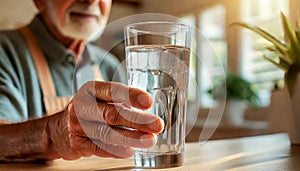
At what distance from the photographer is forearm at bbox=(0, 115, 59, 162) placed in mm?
593

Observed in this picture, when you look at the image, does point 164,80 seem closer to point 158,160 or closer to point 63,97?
point 158,160

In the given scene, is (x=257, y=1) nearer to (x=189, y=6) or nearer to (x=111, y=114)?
(x=189, y=6)

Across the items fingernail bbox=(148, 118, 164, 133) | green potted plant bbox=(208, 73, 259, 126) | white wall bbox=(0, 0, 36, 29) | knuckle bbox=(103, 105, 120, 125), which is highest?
white wall bbox=(0, 0, 36, 29)

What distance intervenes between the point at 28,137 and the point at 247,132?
6.63 feet

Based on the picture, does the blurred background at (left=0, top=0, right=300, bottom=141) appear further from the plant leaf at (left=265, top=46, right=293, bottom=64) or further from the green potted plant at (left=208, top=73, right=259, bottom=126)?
the plant leaf at (left=265, top=46, right=293, bottom=64)

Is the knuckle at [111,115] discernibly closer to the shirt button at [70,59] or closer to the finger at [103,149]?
the finger at [103,149]

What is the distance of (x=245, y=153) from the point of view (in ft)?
2.28

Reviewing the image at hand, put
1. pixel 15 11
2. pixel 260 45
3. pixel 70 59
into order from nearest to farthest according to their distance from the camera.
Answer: pixel 70 59, pixel 260 45, pixel 15 11

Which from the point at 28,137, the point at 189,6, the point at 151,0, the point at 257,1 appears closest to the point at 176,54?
the point at 28,137

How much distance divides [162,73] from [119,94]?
6cm

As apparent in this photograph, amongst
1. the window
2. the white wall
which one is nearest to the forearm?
the window

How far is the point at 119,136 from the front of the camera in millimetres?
483

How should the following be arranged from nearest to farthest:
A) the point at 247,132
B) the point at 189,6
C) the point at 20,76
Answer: the point at 20,76 → the point at 247,132 → the point at 189,6

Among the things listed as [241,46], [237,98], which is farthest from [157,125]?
[241,46]
